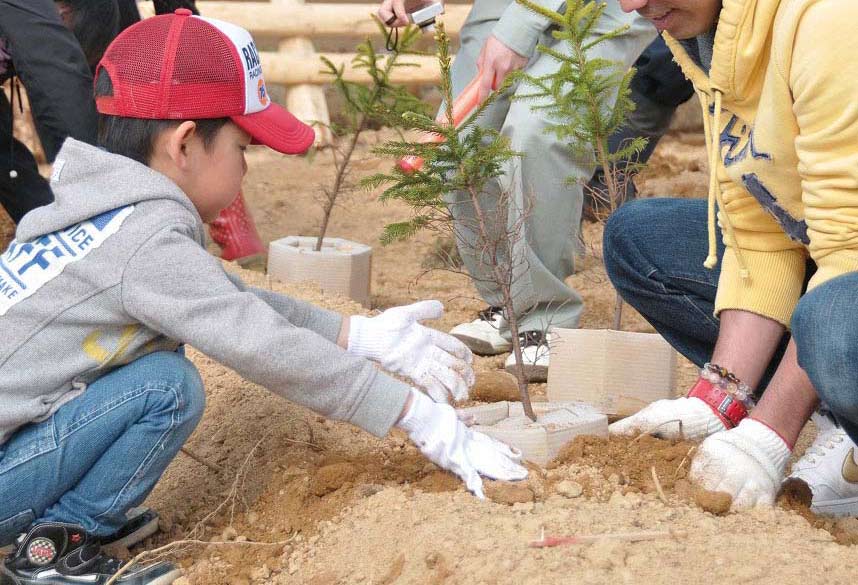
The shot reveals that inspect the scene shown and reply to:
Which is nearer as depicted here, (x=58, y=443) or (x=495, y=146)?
(x=58, y=443)

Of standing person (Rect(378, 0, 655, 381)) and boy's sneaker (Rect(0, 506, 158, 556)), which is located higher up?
standing person (Rect(378, 0, 655, 381))

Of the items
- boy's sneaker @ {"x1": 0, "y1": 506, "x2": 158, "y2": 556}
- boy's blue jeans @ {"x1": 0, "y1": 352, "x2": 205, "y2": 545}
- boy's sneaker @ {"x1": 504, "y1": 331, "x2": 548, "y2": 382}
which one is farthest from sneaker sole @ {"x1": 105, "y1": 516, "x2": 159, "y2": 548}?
boy's sneaker @ {"x1": 504, "y1": 331, "x2": 548, "y2": 382}

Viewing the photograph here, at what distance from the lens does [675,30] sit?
2080mm

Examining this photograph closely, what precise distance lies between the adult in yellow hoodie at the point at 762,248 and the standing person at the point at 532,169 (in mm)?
480

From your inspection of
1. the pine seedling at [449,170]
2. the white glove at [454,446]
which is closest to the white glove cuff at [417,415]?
the white glove at [454,446]

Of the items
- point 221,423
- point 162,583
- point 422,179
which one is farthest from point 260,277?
point 162,583

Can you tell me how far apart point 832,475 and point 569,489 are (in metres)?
0.66

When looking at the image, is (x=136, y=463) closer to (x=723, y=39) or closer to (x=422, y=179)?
(x=422, y=179)

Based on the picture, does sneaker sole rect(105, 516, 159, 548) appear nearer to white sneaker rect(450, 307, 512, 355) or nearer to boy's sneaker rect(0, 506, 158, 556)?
boy's sneaker rect(0, 506, 158, 556)

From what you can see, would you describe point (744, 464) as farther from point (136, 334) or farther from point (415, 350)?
point (136, 334)

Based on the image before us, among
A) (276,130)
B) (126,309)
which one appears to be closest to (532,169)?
(276,130)

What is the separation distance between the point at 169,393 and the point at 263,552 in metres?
0.38

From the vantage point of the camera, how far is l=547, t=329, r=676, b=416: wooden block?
8.85ft

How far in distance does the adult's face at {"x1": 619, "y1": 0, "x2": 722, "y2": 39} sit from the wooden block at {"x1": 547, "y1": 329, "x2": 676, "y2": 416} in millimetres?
877
